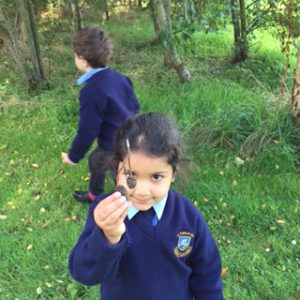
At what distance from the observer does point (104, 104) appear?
123 inches

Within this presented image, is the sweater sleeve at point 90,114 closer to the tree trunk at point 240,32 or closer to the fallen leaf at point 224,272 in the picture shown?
the fallen leaf at point 224,272

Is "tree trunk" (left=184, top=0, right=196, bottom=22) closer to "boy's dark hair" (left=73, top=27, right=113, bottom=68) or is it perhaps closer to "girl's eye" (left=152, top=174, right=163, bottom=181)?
"boy's dark hair" (left=73, top=27, right=113, bottom=68)

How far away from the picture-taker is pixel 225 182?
152 inches

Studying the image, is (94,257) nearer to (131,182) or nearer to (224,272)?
(131,182)

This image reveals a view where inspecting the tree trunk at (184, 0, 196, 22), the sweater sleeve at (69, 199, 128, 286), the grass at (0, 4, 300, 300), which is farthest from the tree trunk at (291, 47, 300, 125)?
the sweater sleeve at (69, 199, 128, 286)

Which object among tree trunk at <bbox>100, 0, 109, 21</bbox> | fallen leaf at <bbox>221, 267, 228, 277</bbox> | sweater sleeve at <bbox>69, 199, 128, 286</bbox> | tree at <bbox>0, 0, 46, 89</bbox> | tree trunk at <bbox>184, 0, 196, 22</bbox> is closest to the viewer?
sweater sleeve at <bbox>69, 199, 128, 286</bbox>

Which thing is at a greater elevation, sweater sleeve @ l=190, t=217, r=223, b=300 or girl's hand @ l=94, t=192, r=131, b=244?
girl's hand @ l=94, t=192, r=131, b=244

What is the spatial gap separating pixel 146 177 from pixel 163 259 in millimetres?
333

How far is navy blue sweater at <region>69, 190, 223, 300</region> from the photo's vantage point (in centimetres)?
149

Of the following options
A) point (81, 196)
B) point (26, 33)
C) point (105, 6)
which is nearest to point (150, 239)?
point (81, 196)

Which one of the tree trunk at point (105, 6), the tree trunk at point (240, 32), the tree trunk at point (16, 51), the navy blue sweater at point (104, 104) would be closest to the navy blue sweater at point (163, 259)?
the navy blue sweater at point (104, 104)

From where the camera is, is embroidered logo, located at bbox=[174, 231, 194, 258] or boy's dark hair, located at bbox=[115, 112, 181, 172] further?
embroidered logo, located at bbox=[174, 231, 194, 258]

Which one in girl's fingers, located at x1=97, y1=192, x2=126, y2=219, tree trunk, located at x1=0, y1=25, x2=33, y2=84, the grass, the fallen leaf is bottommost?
the fallen leaf

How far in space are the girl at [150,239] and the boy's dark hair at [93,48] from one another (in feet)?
5.67
